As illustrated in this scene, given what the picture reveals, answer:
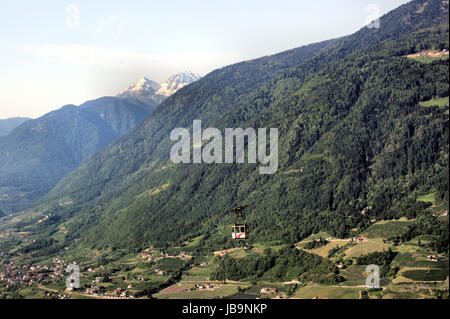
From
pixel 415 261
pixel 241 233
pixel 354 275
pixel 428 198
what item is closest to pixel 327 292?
pixel 354 275

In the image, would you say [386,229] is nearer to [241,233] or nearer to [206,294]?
[206,294]

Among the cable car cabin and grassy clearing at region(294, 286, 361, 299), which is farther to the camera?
grassy clearing at region(294, 286, 361, 299)

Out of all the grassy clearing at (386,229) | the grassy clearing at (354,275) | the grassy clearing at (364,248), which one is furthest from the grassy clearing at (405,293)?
the grassy clearing at (386,229)

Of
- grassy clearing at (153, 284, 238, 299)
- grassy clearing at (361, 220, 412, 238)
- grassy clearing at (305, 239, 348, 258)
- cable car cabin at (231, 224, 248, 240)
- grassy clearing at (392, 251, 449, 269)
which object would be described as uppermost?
cable car cabin at (231, 224, 248, 240)

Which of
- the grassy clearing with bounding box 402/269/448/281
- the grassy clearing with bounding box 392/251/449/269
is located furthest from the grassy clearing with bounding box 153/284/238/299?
the grassy clearing with bounding box 402/269/448/281

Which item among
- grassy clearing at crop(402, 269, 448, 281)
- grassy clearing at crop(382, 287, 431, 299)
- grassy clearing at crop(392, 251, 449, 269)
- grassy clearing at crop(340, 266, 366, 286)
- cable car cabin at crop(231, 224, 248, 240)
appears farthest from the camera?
grassy clearing at crop(340, 266, 366, 286)

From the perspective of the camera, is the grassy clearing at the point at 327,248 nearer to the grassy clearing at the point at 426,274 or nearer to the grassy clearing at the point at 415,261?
the grassy clearing at the point at 415,261

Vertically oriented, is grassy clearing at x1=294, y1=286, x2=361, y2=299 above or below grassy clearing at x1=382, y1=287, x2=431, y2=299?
below

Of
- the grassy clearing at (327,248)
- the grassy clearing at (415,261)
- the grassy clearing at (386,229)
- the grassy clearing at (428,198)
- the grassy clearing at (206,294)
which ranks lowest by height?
the grassy clearing at (206,294)

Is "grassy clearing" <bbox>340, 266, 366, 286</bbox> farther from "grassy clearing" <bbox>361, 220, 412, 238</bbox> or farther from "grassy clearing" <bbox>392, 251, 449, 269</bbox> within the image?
"grassy clearing" <bbox>361, 220, 412, 238</bbox>

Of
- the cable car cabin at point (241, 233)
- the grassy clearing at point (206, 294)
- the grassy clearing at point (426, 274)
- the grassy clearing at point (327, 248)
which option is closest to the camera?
the cable car cabin at point (241, 233)
